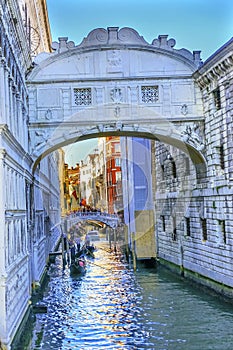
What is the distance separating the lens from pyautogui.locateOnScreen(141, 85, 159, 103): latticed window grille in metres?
12.4

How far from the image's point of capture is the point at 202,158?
41.0ft

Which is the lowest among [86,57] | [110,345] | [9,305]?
[110,345]

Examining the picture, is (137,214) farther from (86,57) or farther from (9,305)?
(9,305)

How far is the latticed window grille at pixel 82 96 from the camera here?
12.3 metres

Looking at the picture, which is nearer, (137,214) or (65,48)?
(65,48)

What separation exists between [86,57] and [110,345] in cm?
650

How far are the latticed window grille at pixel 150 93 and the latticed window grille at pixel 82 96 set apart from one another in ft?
3.98

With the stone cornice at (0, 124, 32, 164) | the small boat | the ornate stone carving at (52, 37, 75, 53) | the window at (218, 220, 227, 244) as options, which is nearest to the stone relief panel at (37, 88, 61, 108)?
the ornate stone carving at (52, 37, 75, 53)

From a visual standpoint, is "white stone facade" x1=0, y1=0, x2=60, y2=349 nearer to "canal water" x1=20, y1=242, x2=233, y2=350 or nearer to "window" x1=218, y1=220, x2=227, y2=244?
"canal water" x1=20, y1=242, x2=233, y2=350

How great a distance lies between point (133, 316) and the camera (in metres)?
10.3

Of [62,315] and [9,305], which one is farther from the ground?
→ [9,305]

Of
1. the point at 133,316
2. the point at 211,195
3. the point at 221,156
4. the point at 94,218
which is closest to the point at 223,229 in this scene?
the point at 211,195

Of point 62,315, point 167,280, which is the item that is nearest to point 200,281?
point 167,280

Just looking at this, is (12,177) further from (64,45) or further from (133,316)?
(64,45)
